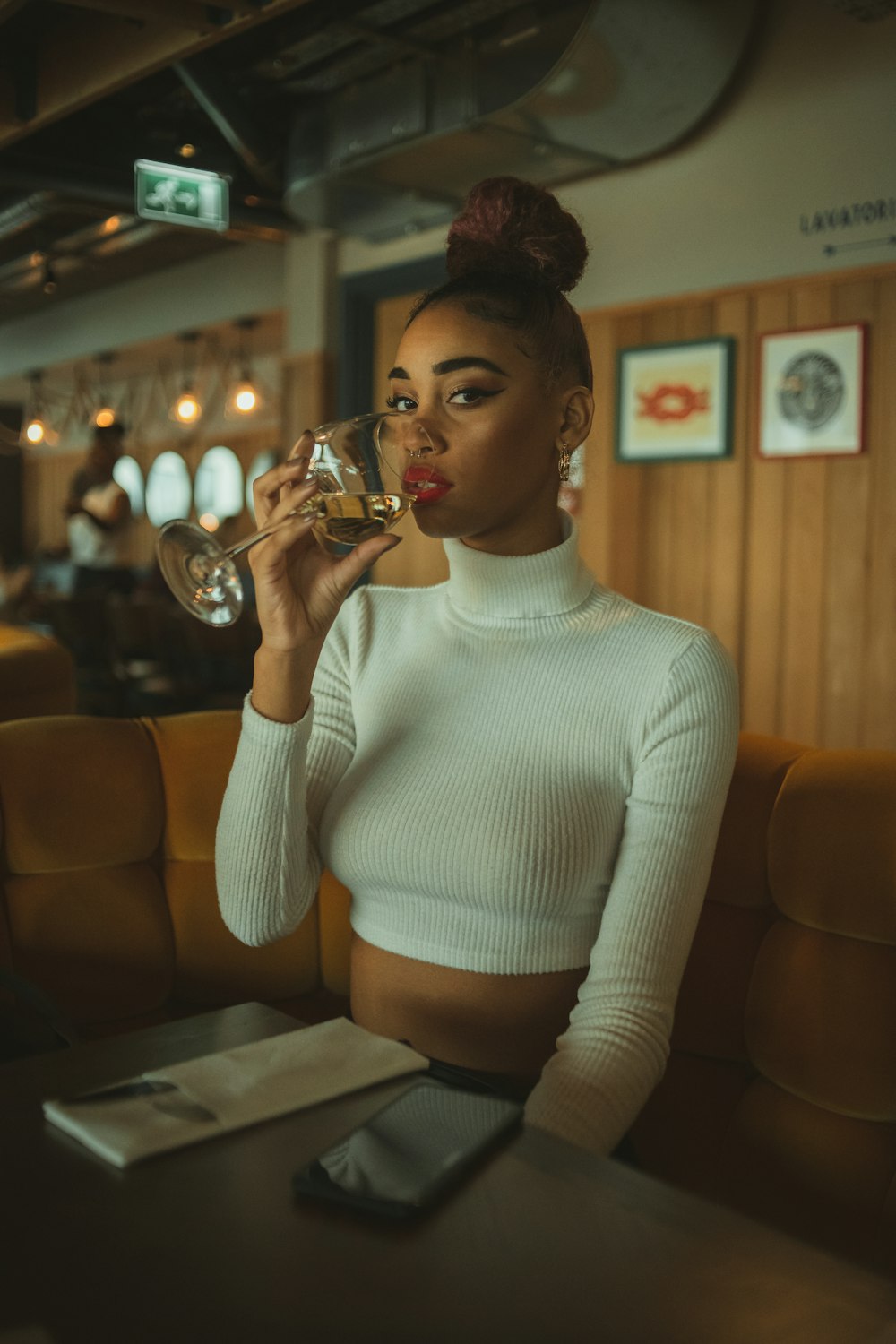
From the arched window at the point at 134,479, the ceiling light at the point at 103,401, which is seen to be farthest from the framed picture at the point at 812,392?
the arched window at the point at 134,479

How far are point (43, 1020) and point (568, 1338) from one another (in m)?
0.92

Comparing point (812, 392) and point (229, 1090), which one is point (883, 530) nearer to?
point (812, 392)

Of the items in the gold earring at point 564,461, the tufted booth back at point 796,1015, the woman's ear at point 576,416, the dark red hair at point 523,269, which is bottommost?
the tufted booth back at point 796,1015

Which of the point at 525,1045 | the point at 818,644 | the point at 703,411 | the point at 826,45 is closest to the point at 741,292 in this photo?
the point at 703,411

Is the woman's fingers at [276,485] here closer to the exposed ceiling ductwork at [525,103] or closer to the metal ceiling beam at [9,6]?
the metal ceiling beam at [9,6]

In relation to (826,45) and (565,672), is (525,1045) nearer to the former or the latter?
(565,672)

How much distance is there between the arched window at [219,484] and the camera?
11891mm

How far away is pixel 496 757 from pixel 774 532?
3.07 m

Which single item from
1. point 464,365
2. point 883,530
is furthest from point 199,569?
point 883,530

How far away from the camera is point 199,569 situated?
138 centimetres

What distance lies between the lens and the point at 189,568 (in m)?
1.38

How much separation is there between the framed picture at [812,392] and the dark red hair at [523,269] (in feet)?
8.50

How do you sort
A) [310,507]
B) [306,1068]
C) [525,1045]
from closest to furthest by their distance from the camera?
[306,1068]
[310,507]
[525,1045]

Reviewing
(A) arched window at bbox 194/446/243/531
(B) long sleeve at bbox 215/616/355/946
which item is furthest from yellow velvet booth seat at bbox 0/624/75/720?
(A) arched window at bbox 194/446/243/531
